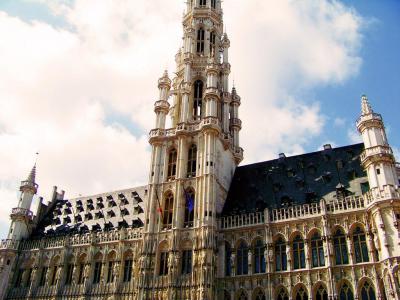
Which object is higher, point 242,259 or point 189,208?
point 189,208

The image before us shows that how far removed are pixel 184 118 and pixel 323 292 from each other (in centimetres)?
2746

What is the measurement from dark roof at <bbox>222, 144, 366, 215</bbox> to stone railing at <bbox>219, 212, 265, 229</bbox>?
1.36 metres

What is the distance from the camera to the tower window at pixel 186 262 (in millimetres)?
47969

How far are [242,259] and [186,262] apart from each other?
6336 millimetres

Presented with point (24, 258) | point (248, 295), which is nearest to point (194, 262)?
point (248, 295)

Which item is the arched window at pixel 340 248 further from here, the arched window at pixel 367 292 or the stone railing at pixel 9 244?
the stone railing at pixel 9 244

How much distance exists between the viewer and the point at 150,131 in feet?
190

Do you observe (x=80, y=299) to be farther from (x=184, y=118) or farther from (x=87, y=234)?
(x=184, y=118)

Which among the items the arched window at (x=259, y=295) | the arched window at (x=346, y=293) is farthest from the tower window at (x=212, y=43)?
the arched window at (x=346, y=293)

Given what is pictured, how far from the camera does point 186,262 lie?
48469 millimetres

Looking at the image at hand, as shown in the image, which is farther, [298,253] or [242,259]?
[242,259]

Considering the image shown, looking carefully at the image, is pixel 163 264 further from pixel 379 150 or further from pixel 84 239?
pixel 379 150

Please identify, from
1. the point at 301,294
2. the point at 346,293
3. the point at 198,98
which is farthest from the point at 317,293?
the point at 198,98

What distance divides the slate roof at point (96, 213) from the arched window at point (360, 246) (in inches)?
1066
